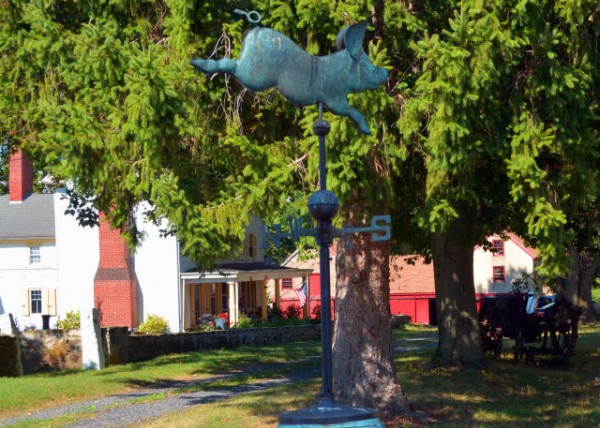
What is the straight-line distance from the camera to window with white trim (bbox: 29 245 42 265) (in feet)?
148

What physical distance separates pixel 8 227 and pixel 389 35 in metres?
36.4

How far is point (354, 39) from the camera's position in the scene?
6.87m

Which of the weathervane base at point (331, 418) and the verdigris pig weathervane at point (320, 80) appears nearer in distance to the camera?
the weathervane base at point (331, 418)

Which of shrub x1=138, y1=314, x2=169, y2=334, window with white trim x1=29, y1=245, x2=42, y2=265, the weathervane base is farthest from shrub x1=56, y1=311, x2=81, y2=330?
the weathervane base

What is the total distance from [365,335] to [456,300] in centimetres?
683

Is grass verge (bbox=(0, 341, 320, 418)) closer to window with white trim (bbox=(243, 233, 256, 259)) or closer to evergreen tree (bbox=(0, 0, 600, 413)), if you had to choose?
evergreen tree (bbox=(0, 0, 600, 413))

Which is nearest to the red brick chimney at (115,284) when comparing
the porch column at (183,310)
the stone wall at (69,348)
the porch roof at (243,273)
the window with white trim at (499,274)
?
the porch column at (183,310)

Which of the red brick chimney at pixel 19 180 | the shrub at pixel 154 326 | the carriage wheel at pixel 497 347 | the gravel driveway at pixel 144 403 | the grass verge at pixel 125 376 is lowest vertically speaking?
the gravel driveway at pixel 144 403

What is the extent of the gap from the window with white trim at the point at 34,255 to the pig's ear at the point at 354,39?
40.1 metres

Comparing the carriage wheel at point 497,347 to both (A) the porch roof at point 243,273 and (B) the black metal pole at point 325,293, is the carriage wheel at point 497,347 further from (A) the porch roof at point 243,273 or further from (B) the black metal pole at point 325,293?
(B) the black metal pole at point 325,293

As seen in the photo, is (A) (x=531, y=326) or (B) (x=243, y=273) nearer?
(A) (x=531, y=326)

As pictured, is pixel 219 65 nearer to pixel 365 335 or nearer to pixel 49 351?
pixel 365 335

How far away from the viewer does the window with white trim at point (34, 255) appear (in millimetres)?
44969

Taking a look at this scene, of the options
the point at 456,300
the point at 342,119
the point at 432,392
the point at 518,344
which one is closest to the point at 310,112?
the point at 342,119
